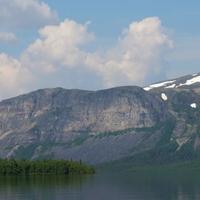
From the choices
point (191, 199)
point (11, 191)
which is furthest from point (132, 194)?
point (11, 191)

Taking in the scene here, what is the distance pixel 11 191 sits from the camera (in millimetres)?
165625

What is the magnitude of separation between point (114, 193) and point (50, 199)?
29.8 meters

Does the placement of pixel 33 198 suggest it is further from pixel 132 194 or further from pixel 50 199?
pixel 132 194

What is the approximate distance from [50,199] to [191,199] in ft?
109

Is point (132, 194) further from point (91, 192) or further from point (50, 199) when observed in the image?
point (50, 199)

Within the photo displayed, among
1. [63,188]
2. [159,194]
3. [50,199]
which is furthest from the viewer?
[63,188]

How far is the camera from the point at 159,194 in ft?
537

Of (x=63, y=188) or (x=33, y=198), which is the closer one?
(x=33, y=198)

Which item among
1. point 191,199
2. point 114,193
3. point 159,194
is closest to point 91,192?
point 114,193

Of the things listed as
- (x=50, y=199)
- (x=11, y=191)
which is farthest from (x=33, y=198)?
(x=11, y=191)

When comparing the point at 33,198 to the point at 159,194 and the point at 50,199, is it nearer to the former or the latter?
the point at 50,199

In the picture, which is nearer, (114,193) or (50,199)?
(50,199)

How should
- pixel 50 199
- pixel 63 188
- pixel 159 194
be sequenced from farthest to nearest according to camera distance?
pixel 63 188
pixel 159 194
pixel 50 199

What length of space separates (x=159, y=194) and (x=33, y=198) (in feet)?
118
